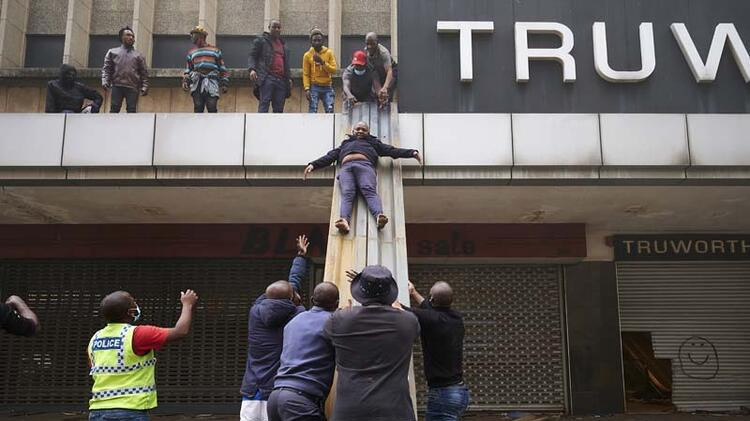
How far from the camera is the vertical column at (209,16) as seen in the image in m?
12.2

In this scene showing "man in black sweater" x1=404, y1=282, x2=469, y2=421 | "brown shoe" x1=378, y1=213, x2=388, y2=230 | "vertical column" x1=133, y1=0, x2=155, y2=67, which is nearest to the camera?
"man in black sweater" x1=404, y1=282, x2=469, y2=421

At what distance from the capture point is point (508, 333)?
10461 millimetres

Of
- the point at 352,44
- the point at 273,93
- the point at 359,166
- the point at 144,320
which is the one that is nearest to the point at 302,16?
the point at 352,44

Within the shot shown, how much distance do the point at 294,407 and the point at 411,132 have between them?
4.99 meters

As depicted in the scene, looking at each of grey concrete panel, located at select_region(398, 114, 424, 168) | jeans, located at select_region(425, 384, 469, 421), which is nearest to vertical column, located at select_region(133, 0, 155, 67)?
grey concrete panel, located at select_region(398, 114, 424, 168)

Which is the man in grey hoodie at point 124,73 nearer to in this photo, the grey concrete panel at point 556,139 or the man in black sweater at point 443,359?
the grey concrete panel at point 556,139

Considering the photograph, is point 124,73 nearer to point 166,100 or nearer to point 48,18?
point 166,100

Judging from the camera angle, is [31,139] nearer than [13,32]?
Yes

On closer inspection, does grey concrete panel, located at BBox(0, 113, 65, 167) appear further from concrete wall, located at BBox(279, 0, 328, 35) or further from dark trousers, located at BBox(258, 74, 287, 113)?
concrete wall, located at BBox(279, 0, 328, 35)

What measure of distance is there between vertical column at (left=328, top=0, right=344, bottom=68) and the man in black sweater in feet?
28.9

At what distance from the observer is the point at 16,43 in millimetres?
12172

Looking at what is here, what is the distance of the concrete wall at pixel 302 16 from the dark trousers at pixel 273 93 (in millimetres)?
4306

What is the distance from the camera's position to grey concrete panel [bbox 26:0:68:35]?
12469 millimetres

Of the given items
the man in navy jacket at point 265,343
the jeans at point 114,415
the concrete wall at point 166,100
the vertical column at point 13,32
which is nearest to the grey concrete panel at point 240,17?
the concrete wall at point 166,100
